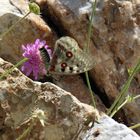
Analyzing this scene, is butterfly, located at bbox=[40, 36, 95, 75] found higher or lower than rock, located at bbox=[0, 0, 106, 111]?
higher

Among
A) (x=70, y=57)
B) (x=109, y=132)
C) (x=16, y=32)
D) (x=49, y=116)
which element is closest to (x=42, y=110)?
(x=49, y=116)

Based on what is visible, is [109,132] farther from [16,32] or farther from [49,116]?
[16,32]

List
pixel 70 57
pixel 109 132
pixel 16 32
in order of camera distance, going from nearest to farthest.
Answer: pixel 109 132 → pixel 70 57 → pixel 16 32

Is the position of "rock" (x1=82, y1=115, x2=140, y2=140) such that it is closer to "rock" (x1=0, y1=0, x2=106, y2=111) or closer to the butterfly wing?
the butterfly wing

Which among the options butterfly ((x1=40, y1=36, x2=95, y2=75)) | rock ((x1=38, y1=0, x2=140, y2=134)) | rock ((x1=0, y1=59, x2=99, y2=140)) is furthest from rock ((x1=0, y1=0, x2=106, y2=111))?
rock ((x1=0, y1=59, x2=99, y2=140))

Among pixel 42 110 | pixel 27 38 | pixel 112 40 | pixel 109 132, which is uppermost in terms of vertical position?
pixel 42 110

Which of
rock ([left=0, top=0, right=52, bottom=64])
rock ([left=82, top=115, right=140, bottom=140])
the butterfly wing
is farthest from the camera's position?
rock ([left=0, top=0, right=52, bottom=64])

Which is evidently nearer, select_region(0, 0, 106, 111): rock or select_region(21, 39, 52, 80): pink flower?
select_region(21, 39, 52, 80): pink flower

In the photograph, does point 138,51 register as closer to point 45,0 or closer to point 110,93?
point 110,93

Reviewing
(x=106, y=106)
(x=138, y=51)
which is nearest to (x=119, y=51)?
(x=138, y=51)
